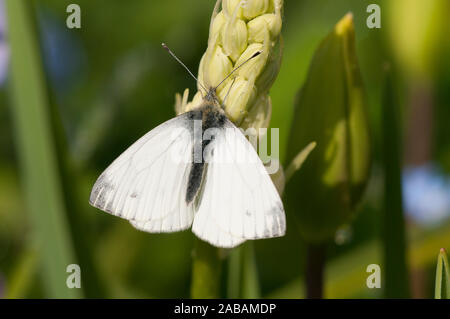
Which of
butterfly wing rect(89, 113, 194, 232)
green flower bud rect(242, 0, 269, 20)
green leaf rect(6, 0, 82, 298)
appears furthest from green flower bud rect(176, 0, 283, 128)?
green leaf rect(6, 0, 82, 298)

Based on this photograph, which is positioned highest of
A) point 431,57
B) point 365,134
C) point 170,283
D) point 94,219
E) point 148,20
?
point 148,20

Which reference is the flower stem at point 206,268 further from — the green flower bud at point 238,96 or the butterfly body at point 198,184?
the green flower bud at point 238,96

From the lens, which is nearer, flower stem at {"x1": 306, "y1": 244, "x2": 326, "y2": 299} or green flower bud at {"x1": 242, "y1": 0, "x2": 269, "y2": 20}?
green flower bud at {"x1": 242, "y1": 0, "x2": 269, "y2": 20}

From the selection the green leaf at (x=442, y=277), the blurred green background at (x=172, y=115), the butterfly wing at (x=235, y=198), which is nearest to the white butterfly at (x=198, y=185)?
the butterfly wing at (x=235, y=198)

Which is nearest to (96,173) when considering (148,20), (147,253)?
(147,253)

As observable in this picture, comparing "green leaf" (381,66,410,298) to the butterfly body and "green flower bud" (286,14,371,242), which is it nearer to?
"green flower bud" (286,14,371,242)

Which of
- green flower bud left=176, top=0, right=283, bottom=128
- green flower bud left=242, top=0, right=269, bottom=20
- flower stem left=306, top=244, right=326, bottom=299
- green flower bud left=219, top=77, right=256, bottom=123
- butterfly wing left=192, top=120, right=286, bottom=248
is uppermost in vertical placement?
green flower bud left=242, top=0, right=269, bottom=20

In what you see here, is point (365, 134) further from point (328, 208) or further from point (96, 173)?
point (96, 173)

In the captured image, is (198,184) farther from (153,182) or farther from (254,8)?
(254,8)
